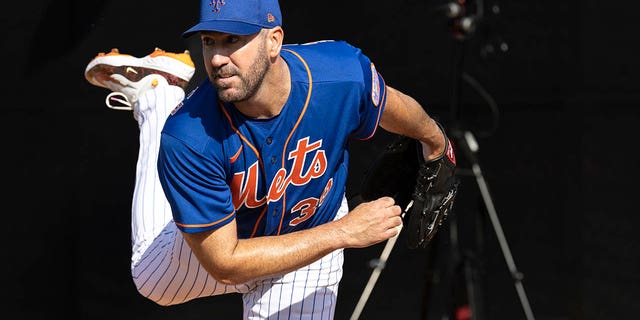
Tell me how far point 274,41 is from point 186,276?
0.71m

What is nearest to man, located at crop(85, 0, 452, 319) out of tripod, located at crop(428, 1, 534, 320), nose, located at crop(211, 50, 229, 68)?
nose, located at crop(211, 50, 229, 68)

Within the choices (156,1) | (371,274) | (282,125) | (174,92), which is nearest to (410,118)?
(282,125)

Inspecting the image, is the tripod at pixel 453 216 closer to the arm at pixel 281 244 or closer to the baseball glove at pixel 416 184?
the baseball glove at pixel 416 184

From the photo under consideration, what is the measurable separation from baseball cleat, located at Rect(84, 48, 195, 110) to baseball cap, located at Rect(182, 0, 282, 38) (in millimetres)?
937

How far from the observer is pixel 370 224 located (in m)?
1.94

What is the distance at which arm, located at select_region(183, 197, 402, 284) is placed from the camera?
188 centimetres

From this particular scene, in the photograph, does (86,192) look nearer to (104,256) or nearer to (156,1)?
(104,256)

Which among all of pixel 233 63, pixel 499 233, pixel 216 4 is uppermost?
pixel 216 4

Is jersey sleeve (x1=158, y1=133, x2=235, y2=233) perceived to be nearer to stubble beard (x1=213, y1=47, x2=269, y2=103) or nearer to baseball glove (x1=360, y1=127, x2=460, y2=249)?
stubble beard (x1=213, y1=47, x2=269, y2=103)

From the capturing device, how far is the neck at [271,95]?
1.90 metres

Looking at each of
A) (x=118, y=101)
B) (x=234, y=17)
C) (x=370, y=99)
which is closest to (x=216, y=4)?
(x=234, y=17)

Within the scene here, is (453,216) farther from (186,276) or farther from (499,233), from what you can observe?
(186,276)

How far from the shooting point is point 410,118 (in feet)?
7.32

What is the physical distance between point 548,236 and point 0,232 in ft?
5.84
